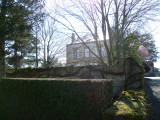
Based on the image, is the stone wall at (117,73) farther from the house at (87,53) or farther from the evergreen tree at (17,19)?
the evergreen tree at (17,19)

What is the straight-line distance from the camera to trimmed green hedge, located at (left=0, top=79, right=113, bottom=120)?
3.71 meters

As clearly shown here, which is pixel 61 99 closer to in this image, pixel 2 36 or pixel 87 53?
pixel 2 36

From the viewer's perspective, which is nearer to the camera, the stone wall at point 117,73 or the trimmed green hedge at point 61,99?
the trimmed green hedge at point 61,99

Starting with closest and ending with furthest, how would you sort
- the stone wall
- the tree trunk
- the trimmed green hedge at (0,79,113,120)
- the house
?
1. the trimmed green hedge at (0,79,113,120)
2. the tree trunk
3. the stone wall
4. the house

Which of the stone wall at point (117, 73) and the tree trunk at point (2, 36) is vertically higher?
the tree trunk at point (2, 36)

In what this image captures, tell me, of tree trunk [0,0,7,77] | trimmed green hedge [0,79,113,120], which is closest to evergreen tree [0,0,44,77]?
tree trunk [0,0,7,77]

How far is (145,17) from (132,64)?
11.1 ft

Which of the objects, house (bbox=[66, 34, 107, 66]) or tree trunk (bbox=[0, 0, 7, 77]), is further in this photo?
house (bbox=[66, 34, 107, 66])

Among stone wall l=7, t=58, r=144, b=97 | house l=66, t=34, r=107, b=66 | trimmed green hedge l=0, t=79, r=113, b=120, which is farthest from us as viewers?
house l=66, t=34, r=107, b=66

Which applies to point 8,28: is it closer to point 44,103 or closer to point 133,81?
point 44,103

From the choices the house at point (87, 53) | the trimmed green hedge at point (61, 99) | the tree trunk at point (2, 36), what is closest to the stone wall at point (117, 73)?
the house at point (87, 53)

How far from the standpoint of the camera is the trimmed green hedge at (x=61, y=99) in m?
3.71

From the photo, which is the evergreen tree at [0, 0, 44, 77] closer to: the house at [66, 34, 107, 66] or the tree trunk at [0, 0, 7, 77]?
the tree trunk at [0, 0, 7, 77]

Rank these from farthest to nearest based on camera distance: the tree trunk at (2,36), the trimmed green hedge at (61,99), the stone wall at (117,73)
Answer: the stone wall at (117,73)
the tree trunk at (2,36)
the trimmed green hedge at (61,99)
